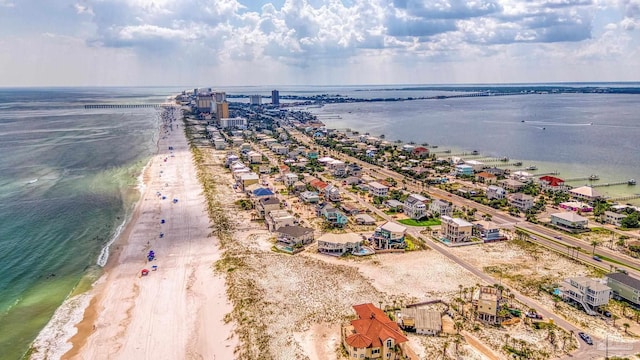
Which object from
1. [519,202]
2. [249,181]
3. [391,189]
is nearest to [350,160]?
[391,189]

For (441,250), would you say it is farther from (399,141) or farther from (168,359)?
(399,141)

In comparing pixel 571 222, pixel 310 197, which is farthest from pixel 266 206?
pixel 571 222

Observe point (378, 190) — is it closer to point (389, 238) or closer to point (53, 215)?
point (389, 238)

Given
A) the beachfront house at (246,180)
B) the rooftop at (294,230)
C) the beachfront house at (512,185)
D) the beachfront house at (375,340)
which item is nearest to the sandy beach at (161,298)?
the rooftop at (294,230)

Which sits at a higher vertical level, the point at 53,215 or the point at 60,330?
the point at 53,215

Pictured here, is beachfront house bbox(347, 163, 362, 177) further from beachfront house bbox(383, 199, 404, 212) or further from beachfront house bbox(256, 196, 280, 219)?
beachfront house bbox(256, 196, 280, 219)

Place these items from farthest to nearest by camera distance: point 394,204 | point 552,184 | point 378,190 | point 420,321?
point 552,184 < point 378,190 < point 394,204 < point 420,321
